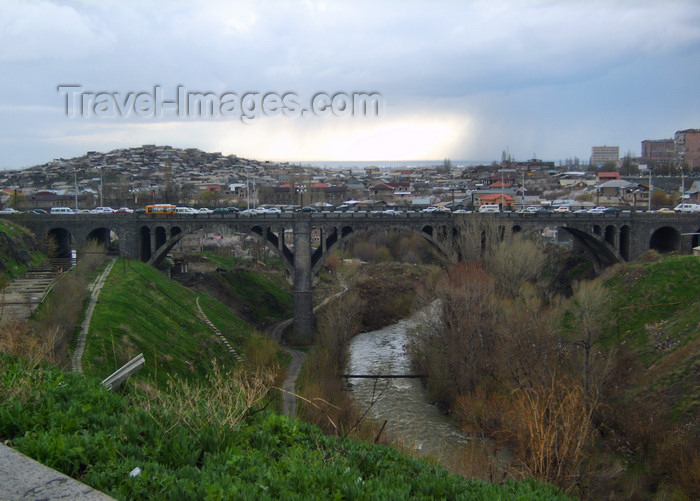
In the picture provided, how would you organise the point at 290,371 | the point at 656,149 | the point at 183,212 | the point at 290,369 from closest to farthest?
the point at 290,371, the point at 290,369, the point at 183,212, the point at 656,149

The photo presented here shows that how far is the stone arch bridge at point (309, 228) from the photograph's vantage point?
40.2m

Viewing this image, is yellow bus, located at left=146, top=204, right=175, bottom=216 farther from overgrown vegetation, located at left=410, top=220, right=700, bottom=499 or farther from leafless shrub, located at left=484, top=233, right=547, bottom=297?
leafless shrub, located at left=484, top=233, right=547, bottom=297

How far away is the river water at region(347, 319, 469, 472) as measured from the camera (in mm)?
21183

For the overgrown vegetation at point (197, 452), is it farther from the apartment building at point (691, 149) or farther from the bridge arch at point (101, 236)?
the apartment building at point (691, 149)

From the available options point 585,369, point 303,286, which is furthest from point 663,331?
point 303,286

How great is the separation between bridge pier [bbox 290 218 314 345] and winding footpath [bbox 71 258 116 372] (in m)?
11.5

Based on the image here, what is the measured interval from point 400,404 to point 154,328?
1139cm

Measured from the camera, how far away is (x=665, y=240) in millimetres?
44938

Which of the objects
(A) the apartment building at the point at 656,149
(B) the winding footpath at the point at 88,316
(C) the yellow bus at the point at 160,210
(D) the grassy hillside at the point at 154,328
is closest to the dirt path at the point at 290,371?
(D) the grassy hillside at the point at 154,328

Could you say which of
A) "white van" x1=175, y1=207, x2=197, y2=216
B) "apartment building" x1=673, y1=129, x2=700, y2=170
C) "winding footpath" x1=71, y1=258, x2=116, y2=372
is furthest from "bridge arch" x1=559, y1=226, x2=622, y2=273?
"apartment building" x1=673, y1=129, x2=700, y2=170

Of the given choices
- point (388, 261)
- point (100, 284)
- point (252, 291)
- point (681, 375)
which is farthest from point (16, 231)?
point (681, 375)

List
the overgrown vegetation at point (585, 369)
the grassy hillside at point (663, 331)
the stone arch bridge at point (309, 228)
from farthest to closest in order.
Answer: the stone arch bridge at point (309, 228), the grassy hillside at point (663, 331), the overgrown vegetation at point (585, 369)

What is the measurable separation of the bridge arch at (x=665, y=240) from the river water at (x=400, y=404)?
21245 mm

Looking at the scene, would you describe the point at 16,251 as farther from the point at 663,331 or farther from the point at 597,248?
the point at 597,248
